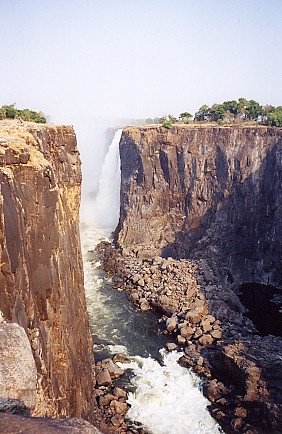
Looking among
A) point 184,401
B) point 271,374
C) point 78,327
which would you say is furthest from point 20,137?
point 271,374

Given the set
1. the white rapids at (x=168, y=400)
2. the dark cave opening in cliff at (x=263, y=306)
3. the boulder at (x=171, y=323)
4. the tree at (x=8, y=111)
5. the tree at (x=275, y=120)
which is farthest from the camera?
the tree at (x=275, y=120)

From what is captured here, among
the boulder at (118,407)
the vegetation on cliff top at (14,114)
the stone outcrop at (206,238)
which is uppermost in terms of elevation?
the vegetation on cliff top at (14,114)

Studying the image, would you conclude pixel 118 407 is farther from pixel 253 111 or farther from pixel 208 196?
pixel 253 111

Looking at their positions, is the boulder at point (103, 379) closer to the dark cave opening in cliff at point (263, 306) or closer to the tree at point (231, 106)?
the dark cave opening in cliff at point (263, 306)

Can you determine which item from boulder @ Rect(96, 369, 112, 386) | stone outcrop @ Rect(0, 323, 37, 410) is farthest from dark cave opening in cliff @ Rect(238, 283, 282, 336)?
stone outcrop @ Rect(0, 323, 37, 410)

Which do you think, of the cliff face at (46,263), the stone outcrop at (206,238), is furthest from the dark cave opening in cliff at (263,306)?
the cliff face at (46,263)

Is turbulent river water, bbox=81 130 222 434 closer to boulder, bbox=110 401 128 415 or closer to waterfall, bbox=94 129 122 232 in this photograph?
boulder, bbox=110 401 128 415
